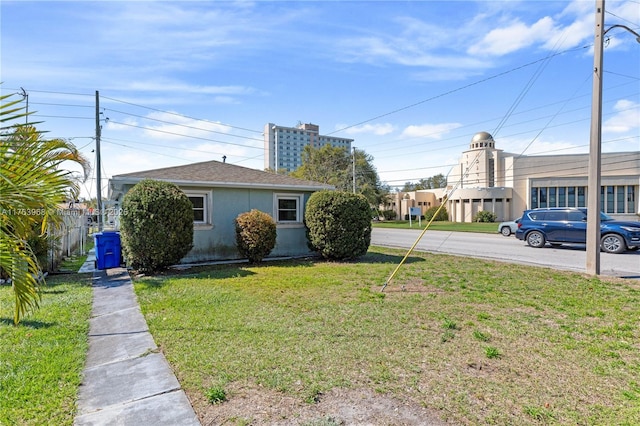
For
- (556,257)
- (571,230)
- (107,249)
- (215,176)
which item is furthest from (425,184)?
(107,249)

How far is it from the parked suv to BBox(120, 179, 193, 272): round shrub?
47.5ft

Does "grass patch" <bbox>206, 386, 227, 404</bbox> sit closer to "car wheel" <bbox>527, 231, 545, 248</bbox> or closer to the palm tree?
the palm tree

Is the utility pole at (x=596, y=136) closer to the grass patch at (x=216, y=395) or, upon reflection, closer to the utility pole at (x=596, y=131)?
the utility pole at (x=596, y=131)

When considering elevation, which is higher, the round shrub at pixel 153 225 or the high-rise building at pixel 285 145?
the high-rise building at pixel 285 145

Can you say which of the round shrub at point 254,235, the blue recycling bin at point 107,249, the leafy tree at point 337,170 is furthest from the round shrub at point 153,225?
the leafy tree at point 337,170

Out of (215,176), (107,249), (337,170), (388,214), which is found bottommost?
(107,249)

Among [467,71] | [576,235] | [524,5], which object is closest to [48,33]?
[524,5]

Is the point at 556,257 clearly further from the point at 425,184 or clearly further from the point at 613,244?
the point at 425,184

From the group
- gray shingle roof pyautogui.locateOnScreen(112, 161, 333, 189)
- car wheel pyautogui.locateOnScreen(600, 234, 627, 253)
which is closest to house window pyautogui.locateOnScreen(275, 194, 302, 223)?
gray shingle roof pyautogui.locateOnScreen(112, 161, 333, 189)

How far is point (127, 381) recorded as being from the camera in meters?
3.54

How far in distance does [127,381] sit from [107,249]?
7770 millimetres

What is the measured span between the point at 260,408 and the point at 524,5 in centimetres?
1254

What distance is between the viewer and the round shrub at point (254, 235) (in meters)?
10.6

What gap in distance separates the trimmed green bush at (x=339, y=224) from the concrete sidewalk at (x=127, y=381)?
644cm
